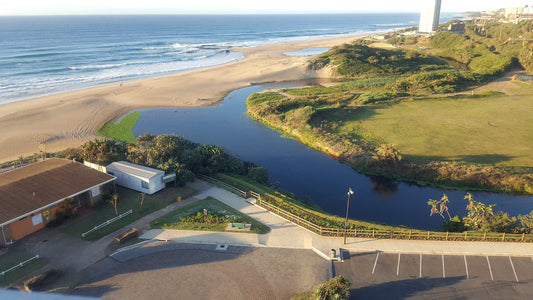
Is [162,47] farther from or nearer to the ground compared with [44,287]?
farther from the ground

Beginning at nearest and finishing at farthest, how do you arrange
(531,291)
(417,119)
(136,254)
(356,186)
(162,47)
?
(531,291) → (136,254) → (356,186) → (417,119) → (162,47)

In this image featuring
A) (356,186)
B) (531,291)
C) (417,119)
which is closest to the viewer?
(531,291)

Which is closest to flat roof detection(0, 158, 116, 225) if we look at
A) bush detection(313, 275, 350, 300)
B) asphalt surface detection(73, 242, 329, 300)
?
asphalt surface detection(73, 242, 329, 300)

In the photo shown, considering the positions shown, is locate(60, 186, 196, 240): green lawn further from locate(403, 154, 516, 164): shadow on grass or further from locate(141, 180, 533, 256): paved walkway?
locate(403, 154, 516, 164): shadow on grass

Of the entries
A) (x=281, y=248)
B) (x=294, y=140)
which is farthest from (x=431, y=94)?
(x=281, y=248)

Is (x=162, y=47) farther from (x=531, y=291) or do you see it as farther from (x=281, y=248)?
(x=531, y=291)

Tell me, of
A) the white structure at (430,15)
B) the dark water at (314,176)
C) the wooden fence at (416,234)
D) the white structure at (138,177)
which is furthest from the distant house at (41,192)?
the white structure at (430,15)
